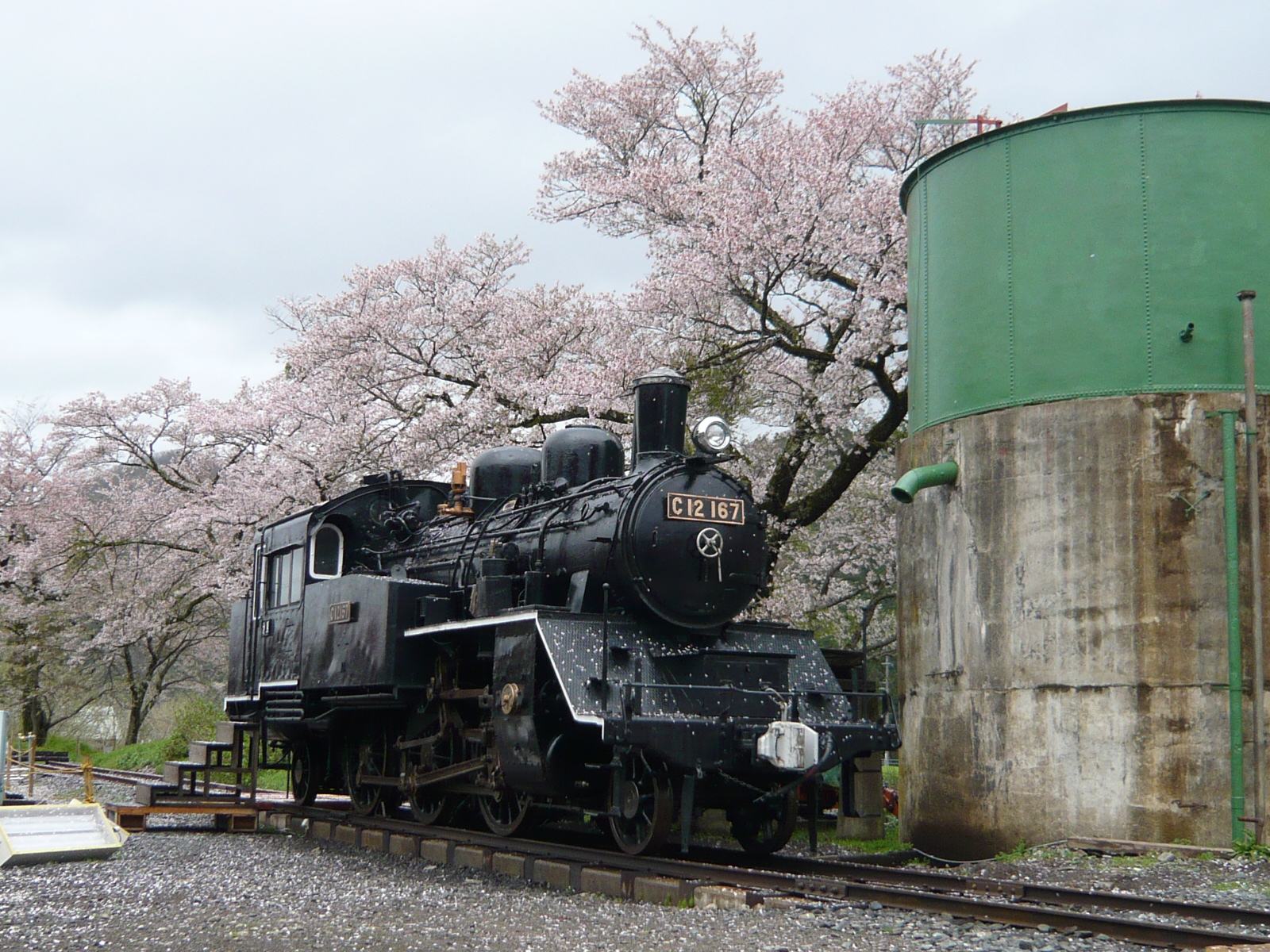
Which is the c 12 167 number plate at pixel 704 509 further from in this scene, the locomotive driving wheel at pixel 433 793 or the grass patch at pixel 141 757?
→ the grass patch at pixel 141 757

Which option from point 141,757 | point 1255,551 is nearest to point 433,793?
point 1255,551

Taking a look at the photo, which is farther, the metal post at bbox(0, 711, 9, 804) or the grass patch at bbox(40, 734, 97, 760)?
the grass patch at bbox(40, 734, 97, 760)

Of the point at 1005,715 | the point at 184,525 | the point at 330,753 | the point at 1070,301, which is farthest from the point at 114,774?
the point at 1070,301

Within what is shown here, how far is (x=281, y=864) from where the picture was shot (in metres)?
8.90

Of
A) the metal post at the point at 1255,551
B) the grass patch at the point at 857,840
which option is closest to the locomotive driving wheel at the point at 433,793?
the grass patch at the point at 857,840

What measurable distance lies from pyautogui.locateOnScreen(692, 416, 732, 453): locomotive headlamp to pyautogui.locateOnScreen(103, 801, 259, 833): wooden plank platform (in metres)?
6.05

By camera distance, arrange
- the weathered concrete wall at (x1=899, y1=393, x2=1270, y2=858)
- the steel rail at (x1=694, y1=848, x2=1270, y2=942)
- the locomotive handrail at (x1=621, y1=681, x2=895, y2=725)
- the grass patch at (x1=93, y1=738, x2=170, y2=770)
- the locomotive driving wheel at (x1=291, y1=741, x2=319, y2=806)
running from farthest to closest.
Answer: the grass patch at (x1=93, y1=738, x2=170, y2=770) → the locomotive driving wheel at (x1=291, y1=741, x2=319, y2=806) → the weathered concrete wall at (x1=899, y1=393, x2=1270, y2=858) → the locomotive handrail at (x1=621, y1=681, x2=895, y2=725) → the steel rail at (x1=694, y1=848, x2=1270, y2=942)

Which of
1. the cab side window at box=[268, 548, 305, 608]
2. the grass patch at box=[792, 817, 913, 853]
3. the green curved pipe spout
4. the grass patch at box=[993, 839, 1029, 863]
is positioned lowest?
the grass patch at box=[792, 817, 913, 853]

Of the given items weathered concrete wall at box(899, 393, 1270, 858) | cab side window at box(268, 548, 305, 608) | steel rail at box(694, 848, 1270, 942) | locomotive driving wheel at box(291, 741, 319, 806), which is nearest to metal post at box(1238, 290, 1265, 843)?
weathered concrete wall at box(899, 393, 1270, 858)

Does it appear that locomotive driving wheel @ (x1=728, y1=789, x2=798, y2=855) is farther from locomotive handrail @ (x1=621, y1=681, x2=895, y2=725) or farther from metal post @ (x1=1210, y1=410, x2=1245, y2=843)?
metal post @ (x1=1210, y1=410, x2=1245, y2=843)

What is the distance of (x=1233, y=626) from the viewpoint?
8531mm

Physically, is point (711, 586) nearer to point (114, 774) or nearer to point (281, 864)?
point (281, 864)

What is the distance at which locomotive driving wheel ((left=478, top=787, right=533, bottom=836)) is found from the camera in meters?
9.10

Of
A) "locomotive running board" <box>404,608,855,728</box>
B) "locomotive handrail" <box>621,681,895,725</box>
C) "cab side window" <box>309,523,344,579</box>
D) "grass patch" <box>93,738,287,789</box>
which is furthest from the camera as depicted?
"grass patch" <box>93,738,287,789</box>
